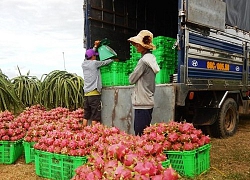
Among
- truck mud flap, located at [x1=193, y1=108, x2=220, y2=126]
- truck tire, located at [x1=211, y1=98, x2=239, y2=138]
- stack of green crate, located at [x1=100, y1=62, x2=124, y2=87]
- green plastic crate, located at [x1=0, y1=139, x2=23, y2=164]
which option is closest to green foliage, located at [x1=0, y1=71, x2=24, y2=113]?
green plastic crate, located at [x1=0, y1=139, x2=23, y2=164]

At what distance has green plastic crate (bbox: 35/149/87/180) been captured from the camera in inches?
131

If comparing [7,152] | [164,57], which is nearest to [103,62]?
[164,57]

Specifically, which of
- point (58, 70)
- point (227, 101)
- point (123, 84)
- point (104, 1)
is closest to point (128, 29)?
point (104, 1)

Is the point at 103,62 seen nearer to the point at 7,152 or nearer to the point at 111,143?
the point at 7,152

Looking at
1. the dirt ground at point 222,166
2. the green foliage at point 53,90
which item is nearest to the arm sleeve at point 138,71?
the dirt ground at point 222,166

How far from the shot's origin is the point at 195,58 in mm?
5137

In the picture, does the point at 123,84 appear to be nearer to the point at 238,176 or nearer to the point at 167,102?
the point at 167,102

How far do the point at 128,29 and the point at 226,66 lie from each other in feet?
8.19

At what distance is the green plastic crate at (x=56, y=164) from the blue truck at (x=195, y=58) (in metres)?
1.89

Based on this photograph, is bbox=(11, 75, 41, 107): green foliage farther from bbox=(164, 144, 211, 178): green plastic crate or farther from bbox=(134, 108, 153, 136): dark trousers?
bbox=(164, 144, 211, 178): green plastic crate

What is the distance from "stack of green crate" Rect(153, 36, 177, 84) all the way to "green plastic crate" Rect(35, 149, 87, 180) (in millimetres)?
2256

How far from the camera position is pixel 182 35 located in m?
4.87

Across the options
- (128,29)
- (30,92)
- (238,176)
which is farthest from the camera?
(30,92)

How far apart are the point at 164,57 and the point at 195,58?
0.55 meters
